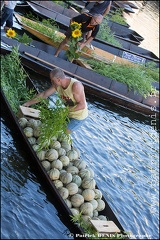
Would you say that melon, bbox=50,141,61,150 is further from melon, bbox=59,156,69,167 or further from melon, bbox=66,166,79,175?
melon, bbox=66,166,79,175

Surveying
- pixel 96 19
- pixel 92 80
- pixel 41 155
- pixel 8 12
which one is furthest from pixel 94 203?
pixel 8 12

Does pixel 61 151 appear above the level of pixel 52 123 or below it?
below

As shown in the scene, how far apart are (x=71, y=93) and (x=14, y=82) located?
2360 millimetres

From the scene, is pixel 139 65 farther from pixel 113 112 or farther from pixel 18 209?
pixel 18 209

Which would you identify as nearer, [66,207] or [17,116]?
[66,207]

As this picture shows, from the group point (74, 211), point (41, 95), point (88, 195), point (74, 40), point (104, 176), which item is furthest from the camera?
point (74, 40)

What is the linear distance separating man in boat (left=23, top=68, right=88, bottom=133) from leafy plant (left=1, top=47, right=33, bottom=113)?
3.73 feet

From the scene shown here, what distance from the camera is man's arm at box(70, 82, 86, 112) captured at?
28.6 feet

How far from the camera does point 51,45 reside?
50.5ft

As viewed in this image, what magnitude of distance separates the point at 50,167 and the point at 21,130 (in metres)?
1.02

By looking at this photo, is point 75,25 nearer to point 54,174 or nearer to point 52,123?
point 52,123

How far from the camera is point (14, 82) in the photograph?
Answer: 10750mm

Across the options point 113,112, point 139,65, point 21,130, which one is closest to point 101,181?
point 21,130

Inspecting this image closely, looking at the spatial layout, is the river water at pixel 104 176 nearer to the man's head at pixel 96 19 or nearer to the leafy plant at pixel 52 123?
the leafy plant at pixel 52 123
